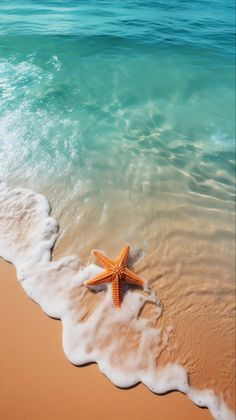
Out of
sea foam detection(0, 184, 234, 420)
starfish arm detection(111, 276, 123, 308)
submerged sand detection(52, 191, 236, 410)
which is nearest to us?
sea foam detection(0, 184, 234, 420)

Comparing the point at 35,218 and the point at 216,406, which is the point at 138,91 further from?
the point at 216,406

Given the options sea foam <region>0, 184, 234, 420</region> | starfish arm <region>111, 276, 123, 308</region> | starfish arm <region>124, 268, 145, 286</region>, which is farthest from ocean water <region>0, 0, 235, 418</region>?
starfish arm <region>124, 268, 145, 286</region>

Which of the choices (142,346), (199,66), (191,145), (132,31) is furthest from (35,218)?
(132,31)

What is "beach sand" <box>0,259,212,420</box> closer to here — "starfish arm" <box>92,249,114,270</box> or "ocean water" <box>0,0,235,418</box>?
"ocean water" <box>0,0,235,418</box>

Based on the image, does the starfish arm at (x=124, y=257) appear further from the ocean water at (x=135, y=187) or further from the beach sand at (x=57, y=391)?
the beach sand at (x=57, y=391)

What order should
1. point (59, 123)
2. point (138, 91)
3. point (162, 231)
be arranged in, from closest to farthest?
1. point (162, 231)
2. point (59, 123)
3. point (138, 91)

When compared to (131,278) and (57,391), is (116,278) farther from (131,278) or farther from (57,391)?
(57,391)
